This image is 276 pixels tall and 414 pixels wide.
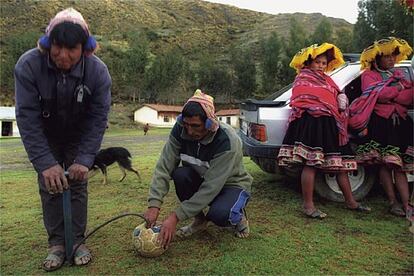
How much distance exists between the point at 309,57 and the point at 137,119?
47.3 m

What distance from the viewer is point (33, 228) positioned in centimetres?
400

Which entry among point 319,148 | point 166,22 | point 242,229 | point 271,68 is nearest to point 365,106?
point 319,148

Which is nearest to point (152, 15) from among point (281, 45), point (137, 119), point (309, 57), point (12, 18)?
point (12, 18)

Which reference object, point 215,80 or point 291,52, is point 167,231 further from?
point 215,80

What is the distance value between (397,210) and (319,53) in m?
1.85

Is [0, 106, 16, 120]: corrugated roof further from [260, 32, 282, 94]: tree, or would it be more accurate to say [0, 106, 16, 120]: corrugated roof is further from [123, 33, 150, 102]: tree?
[260, 32, 282, 94]: tree

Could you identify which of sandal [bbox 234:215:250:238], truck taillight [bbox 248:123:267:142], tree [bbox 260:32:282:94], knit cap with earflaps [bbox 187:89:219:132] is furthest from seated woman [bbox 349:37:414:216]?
tree [bbox 260:32:282:94]

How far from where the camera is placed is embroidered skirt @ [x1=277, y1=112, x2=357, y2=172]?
4.15 m

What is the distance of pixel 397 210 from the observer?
4375 mm

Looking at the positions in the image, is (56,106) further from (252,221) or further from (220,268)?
(252,221)

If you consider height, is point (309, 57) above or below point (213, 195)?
above

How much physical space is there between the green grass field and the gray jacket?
85cm

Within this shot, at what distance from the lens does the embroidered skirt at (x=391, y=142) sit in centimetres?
437

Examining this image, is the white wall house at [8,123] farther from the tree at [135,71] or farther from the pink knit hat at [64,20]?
the pink knit hat at [64,20]
